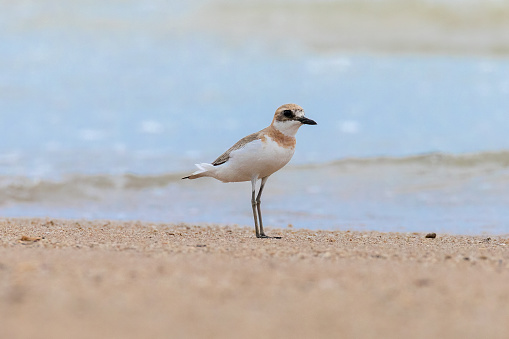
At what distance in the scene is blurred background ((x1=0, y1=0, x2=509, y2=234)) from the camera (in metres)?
10.5

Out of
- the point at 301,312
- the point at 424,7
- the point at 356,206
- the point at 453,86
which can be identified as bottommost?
the point at 301,312

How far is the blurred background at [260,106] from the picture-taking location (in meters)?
10.5

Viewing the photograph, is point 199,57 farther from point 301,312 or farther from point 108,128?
point 301,312

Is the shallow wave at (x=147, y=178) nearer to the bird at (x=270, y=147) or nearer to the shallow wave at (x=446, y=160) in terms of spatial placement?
the shallow wave at (x=446, y=160)

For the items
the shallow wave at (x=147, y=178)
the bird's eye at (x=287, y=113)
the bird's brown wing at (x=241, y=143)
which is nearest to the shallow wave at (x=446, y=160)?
the shallow wave at (x=147, y=178)

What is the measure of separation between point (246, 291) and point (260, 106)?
42.3 feet

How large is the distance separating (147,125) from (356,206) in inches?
283

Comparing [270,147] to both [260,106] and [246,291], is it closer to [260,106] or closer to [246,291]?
[246,291]

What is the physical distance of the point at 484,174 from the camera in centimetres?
1145

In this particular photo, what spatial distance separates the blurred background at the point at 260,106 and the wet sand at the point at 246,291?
3.85 meters

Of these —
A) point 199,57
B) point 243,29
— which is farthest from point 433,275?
point 243,29

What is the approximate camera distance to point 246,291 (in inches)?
141

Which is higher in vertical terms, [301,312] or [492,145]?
[492,145]

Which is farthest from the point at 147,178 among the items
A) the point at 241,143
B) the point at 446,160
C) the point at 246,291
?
the point at 246,291
